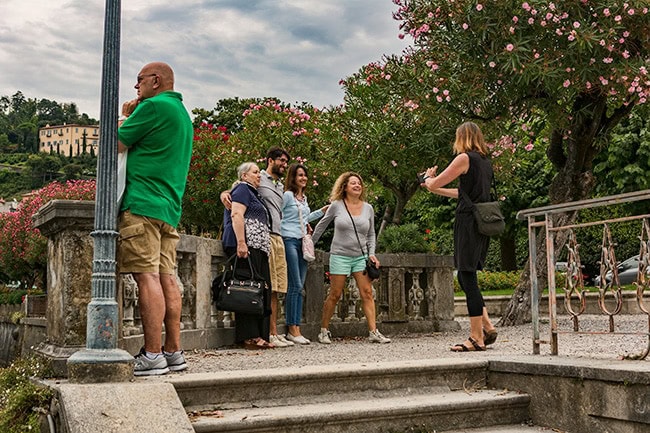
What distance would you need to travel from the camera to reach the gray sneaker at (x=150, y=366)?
5.23 meters

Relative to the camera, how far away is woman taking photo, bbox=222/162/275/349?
313 inches

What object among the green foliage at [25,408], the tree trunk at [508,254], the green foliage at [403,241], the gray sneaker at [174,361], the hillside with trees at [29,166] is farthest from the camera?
the hillside with trees at [29,166]

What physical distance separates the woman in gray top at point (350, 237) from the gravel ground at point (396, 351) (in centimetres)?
67

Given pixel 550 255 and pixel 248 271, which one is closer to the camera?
pixel 550 255

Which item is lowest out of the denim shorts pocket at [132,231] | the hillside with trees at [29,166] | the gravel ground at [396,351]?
the gravel ground at [396,351]

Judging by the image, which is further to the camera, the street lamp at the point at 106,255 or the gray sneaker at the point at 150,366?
the gray sneaker at the point at 150,366

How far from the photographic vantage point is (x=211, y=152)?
26047 millimetres

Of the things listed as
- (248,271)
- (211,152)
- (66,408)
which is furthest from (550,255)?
(211,152)

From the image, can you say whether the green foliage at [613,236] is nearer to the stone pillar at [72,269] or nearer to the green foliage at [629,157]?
the green foliage at [629,157]

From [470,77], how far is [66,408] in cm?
841

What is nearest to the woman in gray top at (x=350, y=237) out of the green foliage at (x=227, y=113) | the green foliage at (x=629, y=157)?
the green foliage at (x=629, y=157)

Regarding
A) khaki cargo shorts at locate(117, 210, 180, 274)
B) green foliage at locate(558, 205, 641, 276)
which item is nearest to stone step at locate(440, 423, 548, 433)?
khaki cargo shorts at locate(117, 210, 180, 274)

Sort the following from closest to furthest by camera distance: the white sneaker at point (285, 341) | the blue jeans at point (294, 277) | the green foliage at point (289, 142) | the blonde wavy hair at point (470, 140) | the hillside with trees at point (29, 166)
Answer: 1. the blonde wavy hair at point (470, 140)
2. the white sneaker at point (285, 341)
3. the blue jeans at point (294, 277)
4. the green foliage at point (289, 142)
5. the hillside with trees at point (29, 166)

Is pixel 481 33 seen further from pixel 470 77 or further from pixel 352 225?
pixel 352 225
